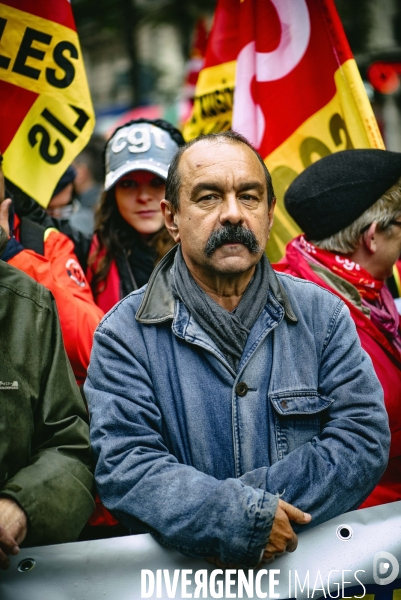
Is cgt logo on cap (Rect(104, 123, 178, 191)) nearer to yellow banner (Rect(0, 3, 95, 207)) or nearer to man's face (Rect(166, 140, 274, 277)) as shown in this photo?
yellow banner (Rect(0, 3, 95, 207))

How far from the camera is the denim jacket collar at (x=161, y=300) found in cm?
235

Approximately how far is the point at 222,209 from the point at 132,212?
1.58m

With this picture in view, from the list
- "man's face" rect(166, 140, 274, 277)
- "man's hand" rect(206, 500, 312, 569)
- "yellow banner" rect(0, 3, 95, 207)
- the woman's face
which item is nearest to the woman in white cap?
the woman's face

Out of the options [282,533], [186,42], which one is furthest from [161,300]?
[186,42]

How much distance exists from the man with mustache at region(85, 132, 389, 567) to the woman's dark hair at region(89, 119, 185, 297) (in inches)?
51.1

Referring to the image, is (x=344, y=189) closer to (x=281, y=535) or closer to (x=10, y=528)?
(x=281, y=535)

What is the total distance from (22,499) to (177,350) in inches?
26.0

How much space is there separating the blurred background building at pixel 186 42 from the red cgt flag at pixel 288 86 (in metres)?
0.68

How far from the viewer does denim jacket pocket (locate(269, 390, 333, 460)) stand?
7.41 feet

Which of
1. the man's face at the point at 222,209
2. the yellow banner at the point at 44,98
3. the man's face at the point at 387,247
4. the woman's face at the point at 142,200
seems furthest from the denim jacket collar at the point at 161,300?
the yellow banner at the point at 44,98

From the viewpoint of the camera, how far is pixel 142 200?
12.9 ft

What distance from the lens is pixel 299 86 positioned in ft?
13.1

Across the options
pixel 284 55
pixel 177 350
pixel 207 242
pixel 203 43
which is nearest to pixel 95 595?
pixel 177 350

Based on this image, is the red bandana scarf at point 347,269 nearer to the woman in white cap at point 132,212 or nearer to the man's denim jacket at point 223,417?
the man's denim jacket at point 223,417
